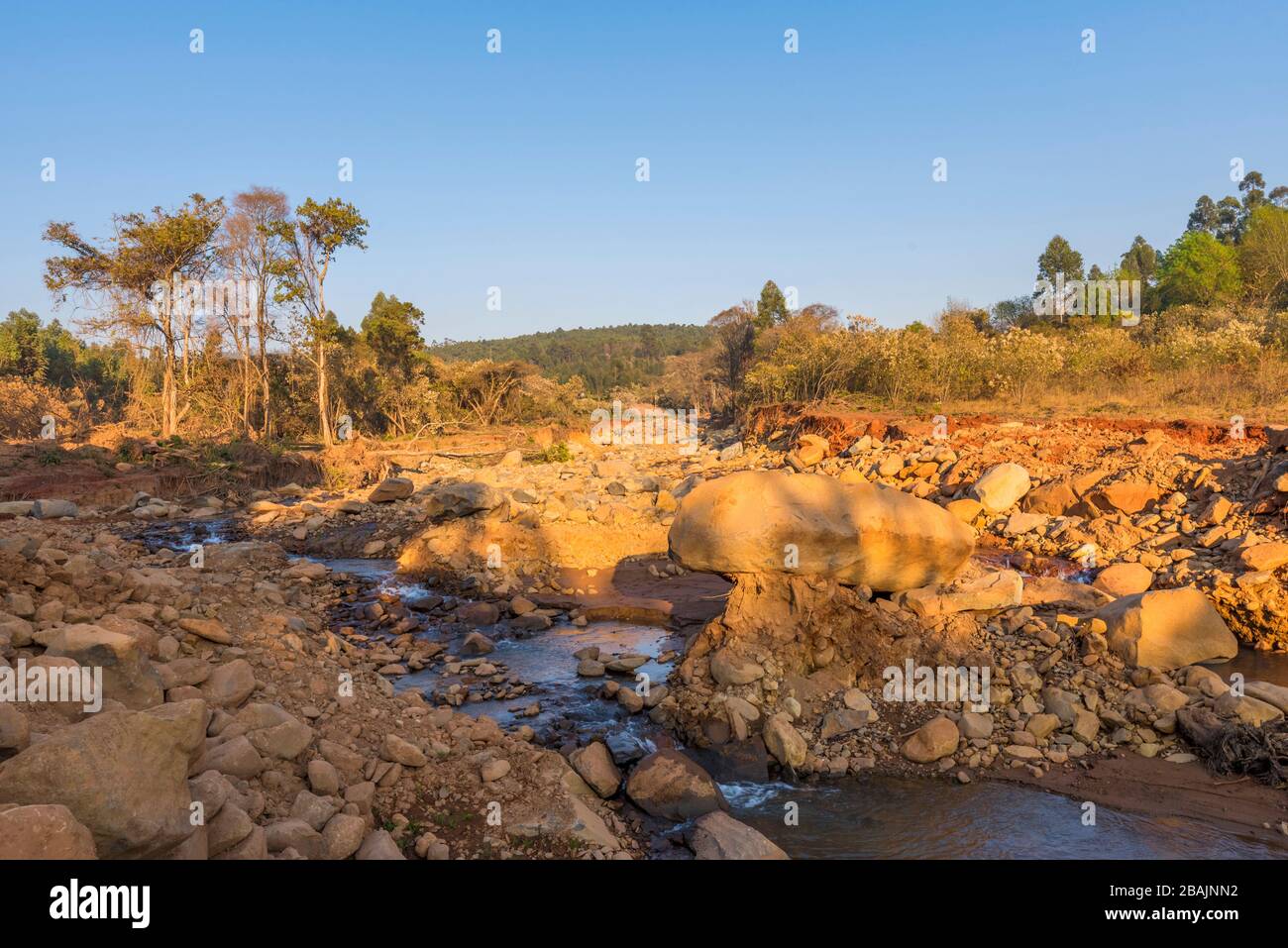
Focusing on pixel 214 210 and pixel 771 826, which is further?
pixel 214 210

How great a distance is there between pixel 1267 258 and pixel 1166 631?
4123 centimetres

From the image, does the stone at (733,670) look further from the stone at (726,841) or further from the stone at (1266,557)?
the stone at (1266,557)

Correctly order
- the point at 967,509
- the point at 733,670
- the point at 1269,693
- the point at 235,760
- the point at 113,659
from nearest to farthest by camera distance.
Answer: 1. the point at 235,760
2. the point at 113,659
3. the point at 1269,693
4. the point at 733,670
5. the point at 967,509

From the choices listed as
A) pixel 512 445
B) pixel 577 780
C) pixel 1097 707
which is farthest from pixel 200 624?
pixel 512 445

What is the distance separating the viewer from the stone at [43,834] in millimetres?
2570

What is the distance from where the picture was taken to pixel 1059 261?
52438mm

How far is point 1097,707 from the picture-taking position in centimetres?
691

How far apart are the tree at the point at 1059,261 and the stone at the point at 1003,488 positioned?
43.2 meters

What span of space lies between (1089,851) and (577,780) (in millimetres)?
3708

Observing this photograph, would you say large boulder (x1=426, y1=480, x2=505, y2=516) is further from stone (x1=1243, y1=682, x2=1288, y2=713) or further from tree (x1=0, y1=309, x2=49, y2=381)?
tree (x1=0, y1=309, x2=49, y2=381)

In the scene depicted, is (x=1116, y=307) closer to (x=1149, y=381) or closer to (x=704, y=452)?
(x=1149, y=381)

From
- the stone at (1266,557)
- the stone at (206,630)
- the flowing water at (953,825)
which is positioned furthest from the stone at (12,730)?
the stone at (1266,557)

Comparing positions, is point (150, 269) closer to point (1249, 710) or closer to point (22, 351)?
point (22, 351)

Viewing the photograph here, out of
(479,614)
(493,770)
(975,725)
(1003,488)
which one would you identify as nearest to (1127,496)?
(1003,488)
